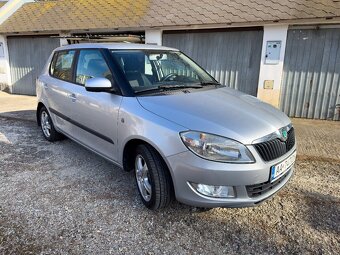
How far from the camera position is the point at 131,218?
9.09 feet

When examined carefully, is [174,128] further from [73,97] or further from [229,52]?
[229,52]

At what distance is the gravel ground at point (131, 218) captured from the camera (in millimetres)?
Result: 2391

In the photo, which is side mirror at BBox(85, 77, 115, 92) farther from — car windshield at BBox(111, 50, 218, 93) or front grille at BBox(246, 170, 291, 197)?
front grille at BBox(246, 170, 291, 197)

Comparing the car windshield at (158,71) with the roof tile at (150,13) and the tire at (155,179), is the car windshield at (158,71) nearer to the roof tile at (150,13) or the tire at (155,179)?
the tire at (155,179)

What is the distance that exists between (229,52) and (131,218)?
5994mm

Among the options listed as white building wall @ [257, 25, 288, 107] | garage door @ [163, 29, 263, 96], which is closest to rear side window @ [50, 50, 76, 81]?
garage door @ [163, 29, 263, 96]

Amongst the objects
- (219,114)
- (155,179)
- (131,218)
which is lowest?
(131,218)

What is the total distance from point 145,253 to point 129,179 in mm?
1374

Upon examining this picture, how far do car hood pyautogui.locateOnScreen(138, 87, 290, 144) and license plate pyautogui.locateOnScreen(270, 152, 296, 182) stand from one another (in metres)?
0.32

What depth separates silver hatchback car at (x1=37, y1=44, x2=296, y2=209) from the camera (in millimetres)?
2332

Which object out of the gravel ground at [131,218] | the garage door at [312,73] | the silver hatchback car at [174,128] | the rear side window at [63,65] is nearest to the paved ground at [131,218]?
the gravel ground at [131,218]

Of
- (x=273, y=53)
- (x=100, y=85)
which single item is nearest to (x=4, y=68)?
(x=273, y=53)

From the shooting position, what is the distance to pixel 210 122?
2434 mm

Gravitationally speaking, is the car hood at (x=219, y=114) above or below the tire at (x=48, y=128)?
above
